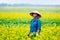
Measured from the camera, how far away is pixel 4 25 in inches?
77.5

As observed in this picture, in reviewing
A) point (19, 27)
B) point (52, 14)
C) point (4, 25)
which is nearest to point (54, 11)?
point (52, 14)

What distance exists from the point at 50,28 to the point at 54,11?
0.22 m

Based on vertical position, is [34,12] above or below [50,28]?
above

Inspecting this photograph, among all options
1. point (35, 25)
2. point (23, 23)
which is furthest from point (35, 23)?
point (23, 23)

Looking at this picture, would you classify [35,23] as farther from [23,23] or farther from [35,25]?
[23,23]

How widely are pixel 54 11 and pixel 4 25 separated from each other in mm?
596

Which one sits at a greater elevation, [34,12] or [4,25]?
[34,12]

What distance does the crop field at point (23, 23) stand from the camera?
189cm

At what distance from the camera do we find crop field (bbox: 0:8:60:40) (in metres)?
1.89

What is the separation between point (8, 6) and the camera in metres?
2.04

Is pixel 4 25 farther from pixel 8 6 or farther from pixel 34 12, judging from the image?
pixel 34 12

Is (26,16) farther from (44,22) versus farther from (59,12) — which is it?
(59,12)

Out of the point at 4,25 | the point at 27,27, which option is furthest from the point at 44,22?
the point at 4,25

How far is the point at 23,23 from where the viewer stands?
1.98 m
